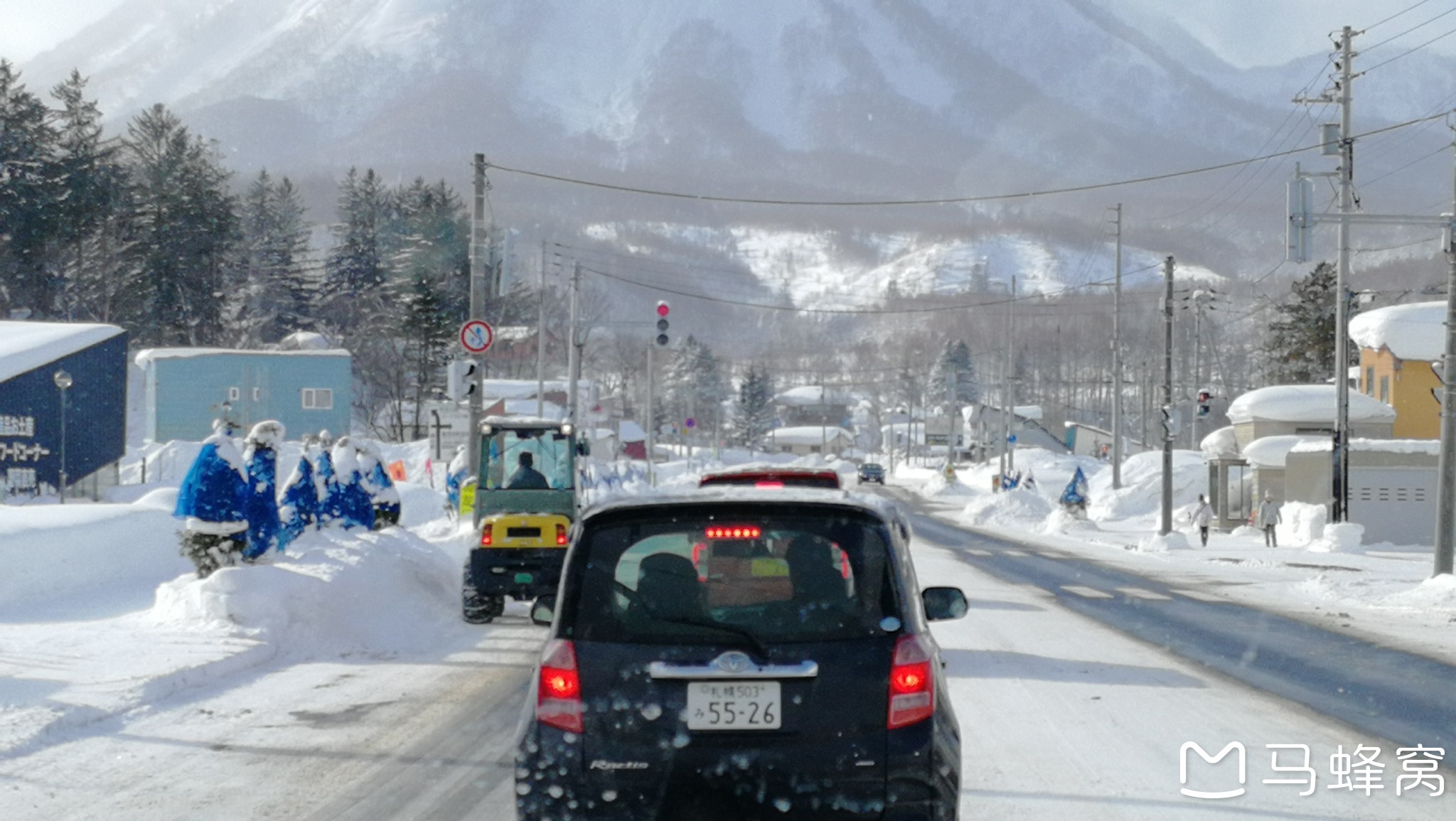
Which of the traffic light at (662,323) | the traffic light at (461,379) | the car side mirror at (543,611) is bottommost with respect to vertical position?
the car side mirror at (543,611)

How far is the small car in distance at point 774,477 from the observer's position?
42.7 feet

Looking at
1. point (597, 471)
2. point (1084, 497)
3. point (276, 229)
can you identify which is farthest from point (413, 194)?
point (1084, 497)

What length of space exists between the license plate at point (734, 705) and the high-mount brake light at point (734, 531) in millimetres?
569

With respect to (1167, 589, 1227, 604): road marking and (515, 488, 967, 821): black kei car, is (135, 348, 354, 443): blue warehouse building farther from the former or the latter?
(515, 488, 967, 821): black kei car

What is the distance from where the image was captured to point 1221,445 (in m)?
50.5

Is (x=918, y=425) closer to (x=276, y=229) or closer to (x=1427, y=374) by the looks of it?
(x=276, y=229)

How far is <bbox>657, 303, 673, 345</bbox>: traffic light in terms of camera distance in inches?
1141

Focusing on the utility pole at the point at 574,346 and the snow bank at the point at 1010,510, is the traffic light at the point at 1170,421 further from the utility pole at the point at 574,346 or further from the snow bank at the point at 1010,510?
the utility pole at the point at 574,346

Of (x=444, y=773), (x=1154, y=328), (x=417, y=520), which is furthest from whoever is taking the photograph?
(x=1154, y=328)

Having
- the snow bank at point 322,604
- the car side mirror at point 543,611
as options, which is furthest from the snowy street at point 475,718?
the car side mirror at point 543,611

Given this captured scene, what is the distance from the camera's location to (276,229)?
107 metres

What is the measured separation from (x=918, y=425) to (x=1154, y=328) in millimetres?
40001

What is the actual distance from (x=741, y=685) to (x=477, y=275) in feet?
73.0

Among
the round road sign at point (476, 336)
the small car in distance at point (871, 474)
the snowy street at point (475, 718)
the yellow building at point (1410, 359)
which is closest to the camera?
the snowy street at point (475, 718)
